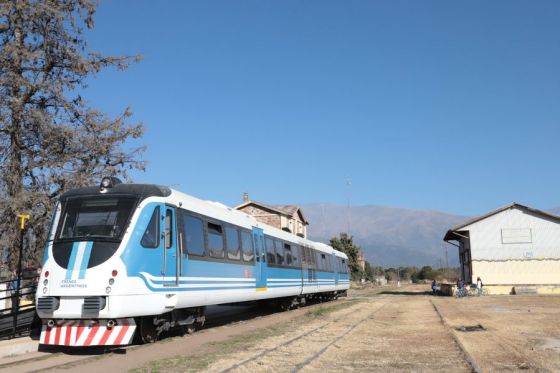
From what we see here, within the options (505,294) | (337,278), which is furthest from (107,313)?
(505,294)

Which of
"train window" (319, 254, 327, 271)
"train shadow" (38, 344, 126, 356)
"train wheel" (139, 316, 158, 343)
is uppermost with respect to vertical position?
"train window" (319, 254, 327, 271)

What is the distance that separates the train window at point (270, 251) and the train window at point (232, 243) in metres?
3.25

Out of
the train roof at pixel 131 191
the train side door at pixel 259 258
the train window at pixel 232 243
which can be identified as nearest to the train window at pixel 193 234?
the train roof at pixel 131 191

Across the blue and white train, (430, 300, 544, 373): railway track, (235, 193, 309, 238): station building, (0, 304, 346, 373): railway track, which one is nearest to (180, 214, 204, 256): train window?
the blue and white train

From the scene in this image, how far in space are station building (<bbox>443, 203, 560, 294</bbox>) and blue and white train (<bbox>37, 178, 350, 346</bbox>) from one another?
28849mm

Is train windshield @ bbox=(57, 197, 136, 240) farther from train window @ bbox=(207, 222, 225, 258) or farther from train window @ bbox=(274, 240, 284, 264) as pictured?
train window @ bbox=(274, 240, 284, 264)

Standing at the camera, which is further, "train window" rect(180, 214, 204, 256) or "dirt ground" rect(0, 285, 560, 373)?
"train window" rect(180, 214, 204, 256)

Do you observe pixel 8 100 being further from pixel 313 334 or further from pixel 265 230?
pixel 313 334

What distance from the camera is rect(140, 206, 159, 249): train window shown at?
425 inches

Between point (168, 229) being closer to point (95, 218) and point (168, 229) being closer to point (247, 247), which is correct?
point (95, 218)

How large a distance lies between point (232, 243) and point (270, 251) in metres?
4.26

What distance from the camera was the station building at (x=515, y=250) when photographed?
123 ft

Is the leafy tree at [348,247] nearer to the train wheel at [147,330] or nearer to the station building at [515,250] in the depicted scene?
the station building at [515,250]

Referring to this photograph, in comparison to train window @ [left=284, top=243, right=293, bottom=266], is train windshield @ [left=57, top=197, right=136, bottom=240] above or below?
above
